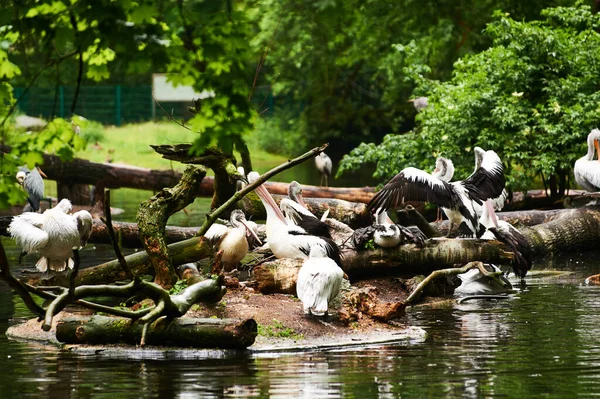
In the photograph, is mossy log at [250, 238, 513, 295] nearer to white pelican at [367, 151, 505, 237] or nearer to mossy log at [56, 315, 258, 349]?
white pelican at [367, 151, 505, 237]

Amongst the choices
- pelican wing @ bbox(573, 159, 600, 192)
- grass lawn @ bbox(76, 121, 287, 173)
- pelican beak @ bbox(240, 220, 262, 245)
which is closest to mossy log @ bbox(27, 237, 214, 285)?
pelican beak @ bbox(240, 220, 262, 245)

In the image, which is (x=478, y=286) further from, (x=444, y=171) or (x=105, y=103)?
(x=105, y=103)

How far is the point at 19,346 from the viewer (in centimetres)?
1084

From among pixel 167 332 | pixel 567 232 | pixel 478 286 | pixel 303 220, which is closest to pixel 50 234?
pixel 303 220

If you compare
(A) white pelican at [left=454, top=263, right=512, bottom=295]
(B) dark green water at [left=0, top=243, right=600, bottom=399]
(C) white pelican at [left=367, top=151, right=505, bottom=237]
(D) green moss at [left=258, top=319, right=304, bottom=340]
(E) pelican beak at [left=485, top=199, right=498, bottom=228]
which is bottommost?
(B) dark green water at [left=0, top=243, right=600, bottom=399]

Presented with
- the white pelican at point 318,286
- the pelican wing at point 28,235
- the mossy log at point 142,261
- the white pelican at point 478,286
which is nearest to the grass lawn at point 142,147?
the pelican wing at point 28,235

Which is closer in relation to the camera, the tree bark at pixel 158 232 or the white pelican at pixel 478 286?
the tree bark at pixel 158 232

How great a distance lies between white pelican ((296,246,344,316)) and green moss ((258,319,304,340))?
32 centimetres

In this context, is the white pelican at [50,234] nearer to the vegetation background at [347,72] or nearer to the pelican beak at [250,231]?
the vegetation background at [347,72]

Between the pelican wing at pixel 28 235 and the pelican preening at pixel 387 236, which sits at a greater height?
the pelican wing at pixel 28 235

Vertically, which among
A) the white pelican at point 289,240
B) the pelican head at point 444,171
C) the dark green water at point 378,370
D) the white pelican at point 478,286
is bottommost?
the dark green water at point 378,370

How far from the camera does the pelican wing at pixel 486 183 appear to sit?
1470 cm

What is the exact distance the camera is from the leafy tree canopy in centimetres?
1995

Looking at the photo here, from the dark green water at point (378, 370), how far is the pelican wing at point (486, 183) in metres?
3.14
